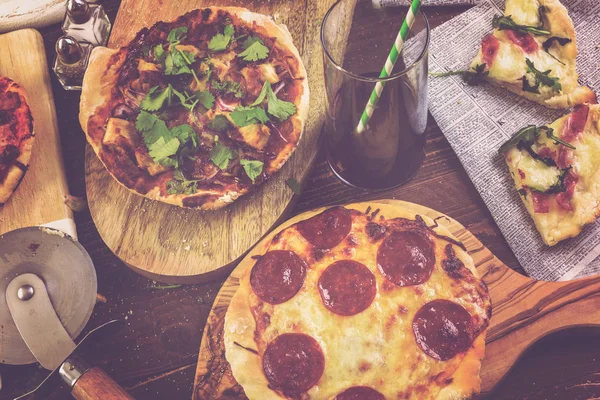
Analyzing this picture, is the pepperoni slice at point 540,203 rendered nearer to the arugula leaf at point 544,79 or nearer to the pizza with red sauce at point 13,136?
the arugula leaf at point 544,79

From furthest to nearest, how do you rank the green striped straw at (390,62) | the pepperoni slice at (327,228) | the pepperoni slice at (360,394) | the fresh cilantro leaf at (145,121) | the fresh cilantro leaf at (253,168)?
the fresh cilantro leaf at (145,121)
the fresh cilantro leaf at (253,168)
the pepperoni slice at (327,228)
the pepperoni slice at (360,394)
the green striped straw at (390,62)

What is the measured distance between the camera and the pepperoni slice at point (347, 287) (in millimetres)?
2355

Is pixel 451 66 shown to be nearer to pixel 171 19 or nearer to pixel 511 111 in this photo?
Answer: pixel 511 111

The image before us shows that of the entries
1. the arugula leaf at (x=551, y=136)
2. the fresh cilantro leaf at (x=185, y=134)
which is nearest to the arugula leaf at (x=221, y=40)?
the fresh cilantro leaf at (x=185, y=134)

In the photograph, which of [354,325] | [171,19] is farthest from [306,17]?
[354,325]

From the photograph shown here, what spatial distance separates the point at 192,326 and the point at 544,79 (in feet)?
6.80

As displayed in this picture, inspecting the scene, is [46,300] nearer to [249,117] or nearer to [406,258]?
[249,117]

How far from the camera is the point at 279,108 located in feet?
9.07

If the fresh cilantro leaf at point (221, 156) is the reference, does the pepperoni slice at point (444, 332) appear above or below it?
below

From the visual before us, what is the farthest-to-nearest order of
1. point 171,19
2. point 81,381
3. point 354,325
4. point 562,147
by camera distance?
point 171,19 < point 562,147 < point 81,381 < point 354,325

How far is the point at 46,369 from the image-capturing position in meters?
2.78

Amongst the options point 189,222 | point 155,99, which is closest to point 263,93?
point 155,99

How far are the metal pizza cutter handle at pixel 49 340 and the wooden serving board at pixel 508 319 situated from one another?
1.25ft

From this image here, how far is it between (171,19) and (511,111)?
1.84 m
